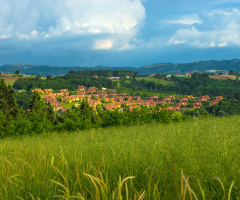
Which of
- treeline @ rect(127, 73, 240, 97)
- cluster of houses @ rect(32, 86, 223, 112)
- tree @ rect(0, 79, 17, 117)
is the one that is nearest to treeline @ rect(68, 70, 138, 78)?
treeline @ rect(127, 73, 240, 97)

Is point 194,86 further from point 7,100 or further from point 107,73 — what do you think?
point 7,100

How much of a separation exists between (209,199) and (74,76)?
143587 mm

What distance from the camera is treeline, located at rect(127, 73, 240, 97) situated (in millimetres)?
104938

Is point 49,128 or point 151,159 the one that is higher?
point 151,159

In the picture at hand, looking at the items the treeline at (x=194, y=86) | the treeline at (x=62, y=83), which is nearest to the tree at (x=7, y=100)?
the treeline at (x=194, y=86)

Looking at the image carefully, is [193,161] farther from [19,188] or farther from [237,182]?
[19,188]

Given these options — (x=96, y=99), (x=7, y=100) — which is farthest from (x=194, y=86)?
(x=7, y=100)

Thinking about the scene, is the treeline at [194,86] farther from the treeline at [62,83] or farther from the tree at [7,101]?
the tree at [7,101]

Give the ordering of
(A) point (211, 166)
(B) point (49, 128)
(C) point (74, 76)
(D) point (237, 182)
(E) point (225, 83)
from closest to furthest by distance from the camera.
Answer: (D) point (237, 182) < (A) point (211, 166) < (B) point (49, 128) < (E) point (225, 83) < (C) point (74, 76)

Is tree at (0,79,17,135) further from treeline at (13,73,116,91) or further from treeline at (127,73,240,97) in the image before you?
treeline at (13,73,116,91)

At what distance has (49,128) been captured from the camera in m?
18.0

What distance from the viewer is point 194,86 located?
395ft

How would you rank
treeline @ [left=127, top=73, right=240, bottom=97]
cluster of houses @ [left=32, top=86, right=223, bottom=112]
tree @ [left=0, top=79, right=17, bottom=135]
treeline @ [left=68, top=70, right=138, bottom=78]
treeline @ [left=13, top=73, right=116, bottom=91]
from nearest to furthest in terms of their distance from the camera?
1. tree @ [left=0, top=79, right=17, bottom=135]
2. cluster of houses @ [left=32, top=86, right=223, bottom=112]
3. treeline @ [left=127, top=73, right=240, bottom=97]
4. treeline @ [left=13, top=73, right=116, bottom=91]
5. treeline @ [left=68, top=70, right=138, bottom=78]

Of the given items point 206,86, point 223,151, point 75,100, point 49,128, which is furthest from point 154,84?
point 223,151
